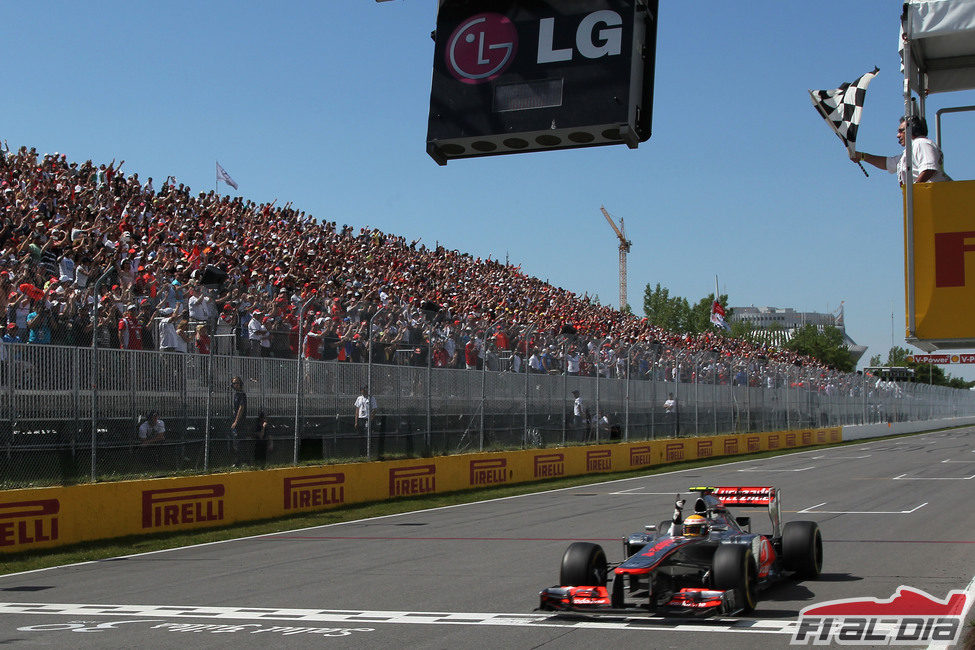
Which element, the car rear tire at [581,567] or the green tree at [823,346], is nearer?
the car rear tire at [581,567]

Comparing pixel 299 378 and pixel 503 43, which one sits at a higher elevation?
pixel 503 43

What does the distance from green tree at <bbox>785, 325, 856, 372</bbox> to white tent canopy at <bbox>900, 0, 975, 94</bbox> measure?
109 metres

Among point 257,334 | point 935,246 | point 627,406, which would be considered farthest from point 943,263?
point 627,406

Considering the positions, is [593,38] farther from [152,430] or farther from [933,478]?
[933,478]

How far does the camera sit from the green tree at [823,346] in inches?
4387

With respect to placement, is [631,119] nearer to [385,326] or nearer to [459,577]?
[459,577]

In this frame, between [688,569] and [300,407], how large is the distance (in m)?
11.6

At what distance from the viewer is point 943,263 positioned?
15.9ft

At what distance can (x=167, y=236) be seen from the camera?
2295 cm

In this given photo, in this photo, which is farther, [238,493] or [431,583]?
[238,493]

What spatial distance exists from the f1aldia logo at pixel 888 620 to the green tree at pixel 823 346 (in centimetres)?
10518

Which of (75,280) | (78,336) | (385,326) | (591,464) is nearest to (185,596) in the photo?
(78,336)

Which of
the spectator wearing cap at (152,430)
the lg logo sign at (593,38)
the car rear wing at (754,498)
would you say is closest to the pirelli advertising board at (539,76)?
the lg logo sign at (593,38)

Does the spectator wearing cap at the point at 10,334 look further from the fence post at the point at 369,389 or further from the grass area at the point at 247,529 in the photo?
the fence post at the point at 369,389
